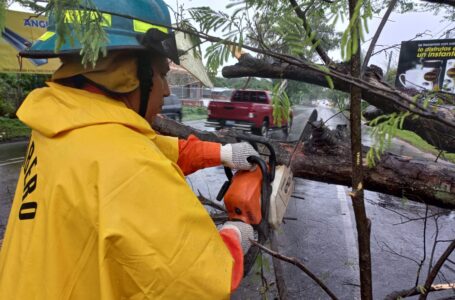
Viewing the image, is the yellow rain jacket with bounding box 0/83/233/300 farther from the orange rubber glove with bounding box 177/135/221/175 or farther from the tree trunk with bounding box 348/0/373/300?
the orange rubber glove with bounding box 177/135/221/175

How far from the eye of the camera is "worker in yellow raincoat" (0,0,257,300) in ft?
2.57

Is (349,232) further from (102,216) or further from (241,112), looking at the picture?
(241,112)

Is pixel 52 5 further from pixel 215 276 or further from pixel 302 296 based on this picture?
pixel 302 296

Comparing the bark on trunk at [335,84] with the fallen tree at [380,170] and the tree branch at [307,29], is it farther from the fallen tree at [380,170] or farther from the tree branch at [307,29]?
the tree branch at [307,29]

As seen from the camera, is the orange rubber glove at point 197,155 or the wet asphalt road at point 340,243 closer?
the orange rubber glove at point 197,155

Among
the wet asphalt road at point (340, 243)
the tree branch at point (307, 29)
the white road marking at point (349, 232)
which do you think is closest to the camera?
the tree branch at point (307, 29)

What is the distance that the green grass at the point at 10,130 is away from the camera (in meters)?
11.3

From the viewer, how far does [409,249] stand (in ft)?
14.3

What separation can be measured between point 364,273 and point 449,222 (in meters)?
5.20

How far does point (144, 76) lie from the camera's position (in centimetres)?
117

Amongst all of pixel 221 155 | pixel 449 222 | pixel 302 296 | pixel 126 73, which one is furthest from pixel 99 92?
pixel 449 222

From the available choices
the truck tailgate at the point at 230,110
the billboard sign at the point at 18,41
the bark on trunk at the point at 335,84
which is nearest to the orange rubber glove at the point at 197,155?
the bark on trunk at the point at 335,84

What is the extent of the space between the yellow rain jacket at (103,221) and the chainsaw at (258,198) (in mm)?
374

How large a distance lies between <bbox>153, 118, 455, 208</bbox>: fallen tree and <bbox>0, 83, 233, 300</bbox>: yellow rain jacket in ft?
3.67
